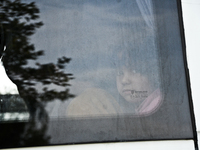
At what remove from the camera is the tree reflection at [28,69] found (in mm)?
1461

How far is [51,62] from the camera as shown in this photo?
5.12 ft

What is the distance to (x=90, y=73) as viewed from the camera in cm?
158

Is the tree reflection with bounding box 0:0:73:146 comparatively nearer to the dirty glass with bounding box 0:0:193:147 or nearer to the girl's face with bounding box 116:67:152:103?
the dirty glass with bounding box 0:0:193:147

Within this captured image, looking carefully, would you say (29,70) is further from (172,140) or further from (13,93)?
(172,140)

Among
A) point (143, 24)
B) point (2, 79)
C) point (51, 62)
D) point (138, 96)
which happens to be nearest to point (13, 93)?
point (2, 79)

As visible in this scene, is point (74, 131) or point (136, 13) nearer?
point (74, 131)

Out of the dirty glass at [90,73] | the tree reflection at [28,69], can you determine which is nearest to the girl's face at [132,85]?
the dirty glass at [90,73]

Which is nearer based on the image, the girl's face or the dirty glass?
the dirty glass

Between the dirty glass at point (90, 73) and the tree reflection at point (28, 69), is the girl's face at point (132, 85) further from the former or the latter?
the tree reflection at point (28, 69)

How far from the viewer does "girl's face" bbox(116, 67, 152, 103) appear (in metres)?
1.59

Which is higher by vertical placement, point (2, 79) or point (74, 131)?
point (2, 79)

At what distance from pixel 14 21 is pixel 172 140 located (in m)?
1.20

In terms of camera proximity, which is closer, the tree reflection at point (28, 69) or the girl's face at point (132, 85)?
the tree reflection at point (28, 69)

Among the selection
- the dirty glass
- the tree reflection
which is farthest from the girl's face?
the tree reflection
